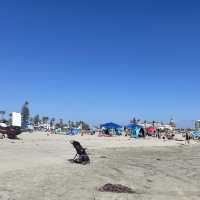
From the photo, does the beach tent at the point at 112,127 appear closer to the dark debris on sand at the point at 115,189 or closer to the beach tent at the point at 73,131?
the beach tent at the point at 73,131

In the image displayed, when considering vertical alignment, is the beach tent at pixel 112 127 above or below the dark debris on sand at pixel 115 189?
above

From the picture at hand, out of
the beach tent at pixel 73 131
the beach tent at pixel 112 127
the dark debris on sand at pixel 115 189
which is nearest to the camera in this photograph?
the dark debris on sand at pixel 115 189

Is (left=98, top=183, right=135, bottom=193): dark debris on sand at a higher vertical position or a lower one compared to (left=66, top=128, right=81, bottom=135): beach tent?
lower

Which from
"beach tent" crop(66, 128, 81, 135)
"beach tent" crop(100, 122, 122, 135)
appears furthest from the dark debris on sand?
"beach tent" crop(66, 128, 81, 135)

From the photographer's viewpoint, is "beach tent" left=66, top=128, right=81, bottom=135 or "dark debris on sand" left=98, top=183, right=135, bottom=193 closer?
"dark debris on sand" left=98, top=183, right=135, bottom=193

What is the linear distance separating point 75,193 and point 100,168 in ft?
20.6

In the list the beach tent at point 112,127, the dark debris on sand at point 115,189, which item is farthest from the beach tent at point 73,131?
the dark debris on sand at point 115,189

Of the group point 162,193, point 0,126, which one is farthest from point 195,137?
point 162,193

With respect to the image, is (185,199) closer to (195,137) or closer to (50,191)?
(50,191)

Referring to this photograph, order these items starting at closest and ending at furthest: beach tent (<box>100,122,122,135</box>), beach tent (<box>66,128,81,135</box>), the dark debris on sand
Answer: the dark debris on sand < beach tent (<box>100,122,122,135</box>) < beach tent (<box>66,128,81,135</box>)

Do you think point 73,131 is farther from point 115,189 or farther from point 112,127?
point 115,189

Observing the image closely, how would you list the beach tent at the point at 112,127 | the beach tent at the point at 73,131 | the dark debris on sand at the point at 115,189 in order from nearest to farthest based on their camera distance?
the dark debris on sand at the point at 115,189, the beach tent at the point at 112,127, the beach tent at the point at 73,131

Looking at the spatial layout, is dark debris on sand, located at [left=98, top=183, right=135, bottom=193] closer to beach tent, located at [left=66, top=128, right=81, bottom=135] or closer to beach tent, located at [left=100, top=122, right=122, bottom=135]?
beach tent, located at [left=100, top=122, right=122, bottom=135]

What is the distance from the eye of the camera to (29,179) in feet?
39.7
